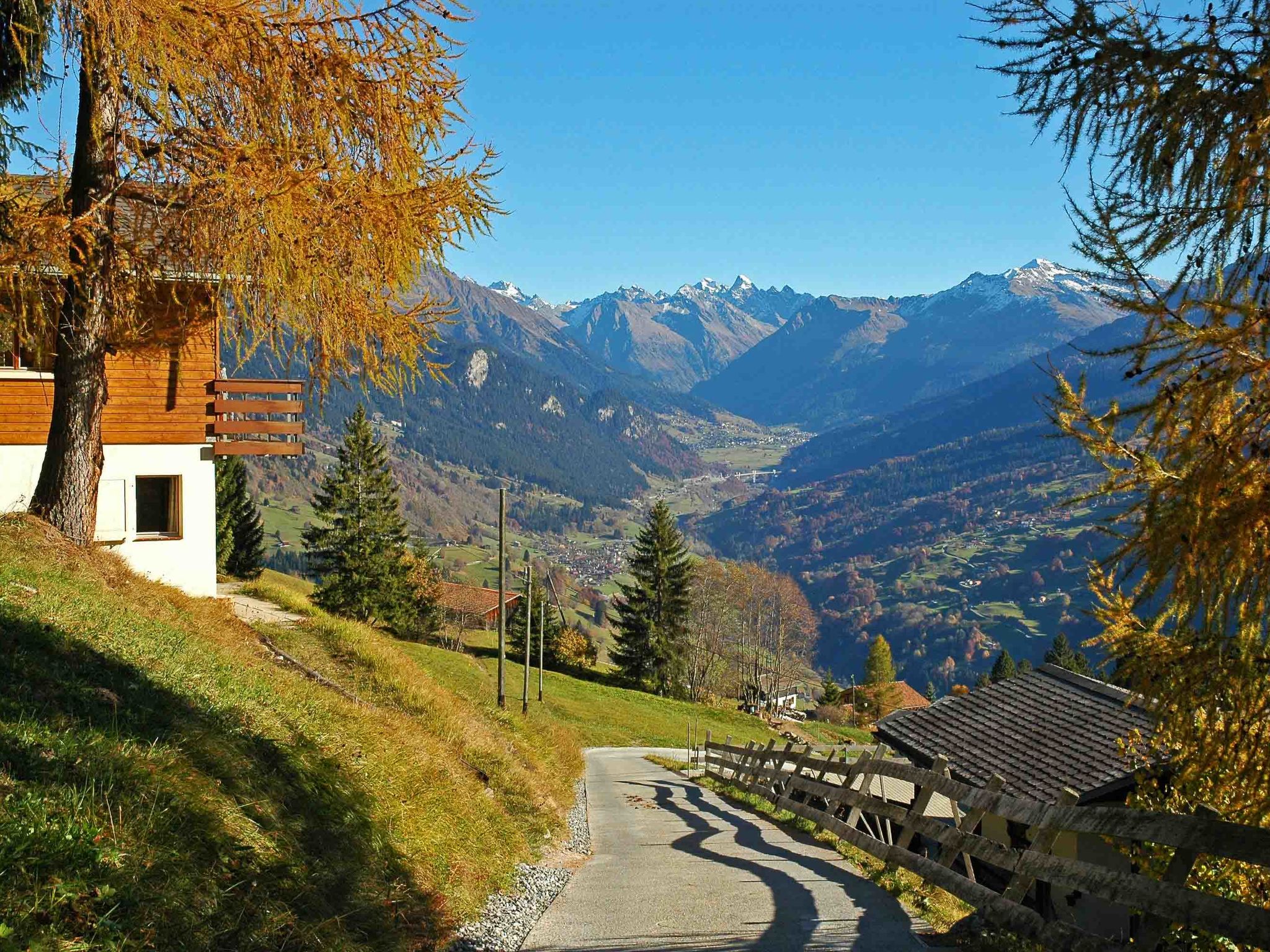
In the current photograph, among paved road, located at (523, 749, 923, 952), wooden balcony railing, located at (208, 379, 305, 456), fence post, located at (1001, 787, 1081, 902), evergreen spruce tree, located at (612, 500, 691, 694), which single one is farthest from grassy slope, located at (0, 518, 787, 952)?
evergreen spruce tree, located at (612, 500, 691, 694)

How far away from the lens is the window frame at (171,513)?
16688 millimetres

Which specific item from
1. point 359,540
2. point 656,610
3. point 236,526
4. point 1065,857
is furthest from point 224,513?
point 1065,857

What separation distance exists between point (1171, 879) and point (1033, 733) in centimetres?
1732

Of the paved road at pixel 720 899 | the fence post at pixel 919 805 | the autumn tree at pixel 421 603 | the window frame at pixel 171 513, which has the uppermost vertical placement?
the window frame at pixel 171 513

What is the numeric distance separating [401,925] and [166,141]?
9016 mm

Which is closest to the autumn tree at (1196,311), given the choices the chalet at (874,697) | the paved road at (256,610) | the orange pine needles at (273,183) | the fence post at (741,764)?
the orange pine needles at (273,183)

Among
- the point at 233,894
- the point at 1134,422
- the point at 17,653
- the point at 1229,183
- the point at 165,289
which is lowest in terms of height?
the point at 233,894

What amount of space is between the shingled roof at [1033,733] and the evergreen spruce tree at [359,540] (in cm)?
3826

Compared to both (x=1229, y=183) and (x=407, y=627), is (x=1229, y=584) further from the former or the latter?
(x=407, y=627)

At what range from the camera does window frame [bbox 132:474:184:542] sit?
54.7 feet

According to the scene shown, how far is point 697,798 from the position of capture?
70.7 ft

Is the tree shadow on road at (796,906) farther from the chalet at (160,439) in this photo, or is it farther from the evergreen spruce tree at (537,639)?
the evergreen spruce tree at (537,639)

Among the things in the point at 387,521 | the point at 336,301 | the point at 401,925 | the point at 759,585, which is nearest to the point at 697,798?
the point at 336,301

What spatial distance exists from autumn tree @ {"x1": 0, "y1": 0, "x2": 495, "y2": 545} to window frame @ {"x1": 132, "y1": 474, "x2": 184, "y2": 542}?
4.13 metres
